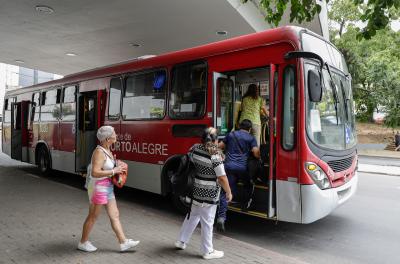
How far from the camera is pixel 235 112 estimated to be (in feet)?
22.5

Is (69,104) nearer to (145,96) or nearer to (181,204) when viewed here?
(145,96)

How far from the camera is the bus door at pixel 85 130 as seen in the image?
32.2ft

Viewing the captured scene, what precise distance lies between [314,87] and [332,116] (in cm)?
83

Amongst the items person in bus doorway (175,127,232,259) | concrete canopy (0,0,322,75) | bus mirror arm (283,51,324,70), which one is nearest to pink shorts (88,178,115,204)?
person in bus doorway (175,127,232,259)

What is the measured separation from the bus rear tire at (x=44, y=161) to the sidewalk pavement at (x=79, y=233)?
325 cm

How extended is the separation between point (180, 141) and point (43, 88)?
273 inches

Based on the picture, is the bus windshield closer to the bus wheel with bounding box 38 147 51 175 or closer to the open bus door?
the bus wheel with bounding box 38 147 51 175

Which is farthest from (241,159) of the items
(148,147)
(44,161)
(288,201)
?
(44,161)

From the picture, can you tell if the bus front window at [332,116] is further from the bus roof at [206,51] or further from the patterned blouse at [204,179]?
the patterned blouse at [204,179]

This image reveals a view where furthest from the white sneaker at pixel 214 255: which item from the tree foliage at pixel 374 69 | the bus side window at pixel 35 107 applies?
Answer: the tree foliage at pixel 374 69

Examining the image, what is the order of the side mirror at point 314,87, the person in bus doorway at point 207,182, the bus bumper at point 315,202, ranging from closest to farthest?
1. the person in bus doorway at point 207,182
2. the bus bumper at point 315,202
3. the side mirror at point 314,87

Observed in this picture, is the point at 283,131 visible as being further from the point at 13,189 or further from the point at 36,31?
the point at 36,31

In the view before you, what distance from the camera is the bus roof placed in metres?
5.62

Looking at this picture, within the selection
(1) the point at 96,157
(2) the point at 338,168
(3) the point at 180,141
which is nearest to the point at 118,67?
(3) the point at 180,141
